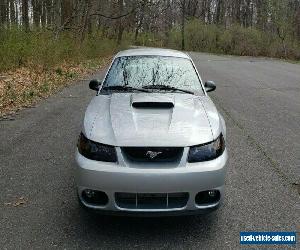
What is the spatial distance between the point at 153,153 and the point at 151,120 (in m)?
0.46

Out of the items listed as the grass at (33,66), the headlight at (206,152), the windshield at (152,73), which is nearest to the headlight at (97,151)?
the headlight at (206,152)

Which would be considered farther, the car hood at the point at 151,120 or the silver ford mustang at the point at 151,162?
the car hood at the point at 151,120

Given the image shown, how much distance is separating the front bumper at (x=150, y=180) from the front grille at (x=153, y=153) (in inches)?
4.1

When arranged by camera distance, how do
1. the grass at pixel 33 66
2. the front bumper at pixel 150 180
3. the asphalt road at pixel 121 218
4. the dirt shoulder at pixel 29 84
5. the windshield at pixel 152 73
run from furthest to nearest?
the grass at pixel 33 66, the dirt shoulder at pixel 29 84, the windshield at pixel 152 73, the asphalt road at pixel 121 218, the front bumper at pixel 150 180

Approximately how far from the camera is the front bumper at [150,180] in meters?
3.39

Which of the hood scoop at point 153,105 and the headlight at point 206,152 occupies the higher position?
the hood scoop at point 153,105

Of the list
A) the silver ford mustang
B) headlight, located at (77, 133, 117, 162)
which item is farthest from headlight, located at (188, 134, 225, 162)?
headlight, located at (77, 133, 117, 162)

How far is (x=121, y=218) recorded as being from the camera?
13.1 feet

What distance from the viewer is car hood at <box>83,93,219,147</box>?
3.57 metres

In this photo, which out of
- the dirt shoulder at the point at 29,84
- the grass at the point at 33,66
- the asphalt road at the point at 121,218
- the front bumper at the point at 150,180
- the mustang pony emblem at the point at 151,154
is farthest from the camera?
the grass at the point at 33,66

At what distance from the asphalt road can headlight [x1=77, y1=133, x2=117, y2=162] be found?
0.74 m

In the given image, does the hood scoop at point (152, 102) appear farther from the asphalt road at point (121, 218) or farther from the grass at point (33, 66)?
the grass at point (33, 66)

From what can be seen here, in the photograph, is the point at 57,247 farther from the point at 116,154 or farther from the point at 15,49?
the point at 15,49

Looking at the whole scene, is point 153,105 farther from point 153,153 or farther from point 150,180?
point 150,180
